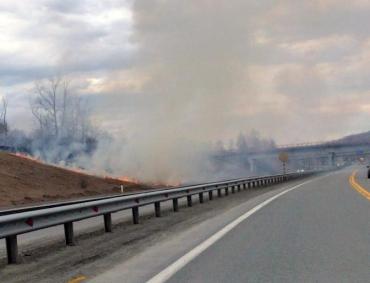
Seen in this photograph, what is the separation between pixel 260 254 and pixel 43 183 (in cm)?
3431

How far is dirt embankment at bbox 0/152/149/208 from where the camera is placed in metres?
36.7

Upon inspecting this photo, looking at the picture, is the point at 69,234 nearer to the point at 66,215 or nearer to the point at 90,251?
the point at 66,215

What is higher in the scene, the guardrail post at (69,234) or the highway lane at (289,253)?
the guardrail post at (69,234)

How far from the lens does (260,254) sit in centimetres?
957

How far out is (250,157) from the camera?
12462 centimetres

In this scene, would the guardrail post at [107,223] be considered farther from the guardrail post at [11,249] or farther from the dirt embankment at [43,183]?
the dirt embankment at [43,183]

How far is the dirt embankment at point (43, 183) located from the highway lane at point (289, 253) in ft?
75.8

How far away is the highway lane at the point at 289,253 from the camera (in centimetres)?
776

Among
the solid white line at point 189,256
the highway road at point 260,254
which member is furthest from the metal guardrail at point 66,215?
the solid white line at point 189,256

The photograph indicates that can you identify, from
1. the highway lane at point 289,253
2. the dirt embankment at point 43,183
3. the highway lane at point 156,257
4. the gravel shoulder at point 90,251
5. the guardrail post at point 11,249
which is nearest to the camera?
the highway lane at point 289,253

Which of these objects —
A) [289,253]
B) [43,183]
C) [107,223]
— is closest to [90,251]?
[107,223]

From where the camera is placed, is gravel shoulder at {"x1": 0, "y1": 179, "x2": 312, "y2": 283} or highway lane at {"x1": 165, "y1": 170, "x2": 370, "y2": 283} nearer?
highway lane at {"x1": 165, "y1": 170, "x2": 370, "y2": 283}

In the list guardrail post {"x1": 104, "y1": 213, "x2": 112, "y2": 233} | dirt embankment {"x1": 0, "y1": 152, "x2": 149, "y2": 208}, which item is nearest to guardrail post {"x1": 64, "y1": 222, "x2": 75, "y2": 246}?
guardrail post {"x1": 104, "y1": 213, "x2": 112, "y2": 233}

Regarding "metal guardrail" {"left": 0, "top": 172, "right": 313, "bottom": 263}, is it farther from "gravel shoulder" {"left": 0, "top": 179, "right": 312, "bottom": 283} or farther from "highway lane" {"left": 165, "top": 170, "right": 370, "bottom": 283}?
"highway lane" {"left": 165, "top": 170, "right": 370, "bottom": 283}
